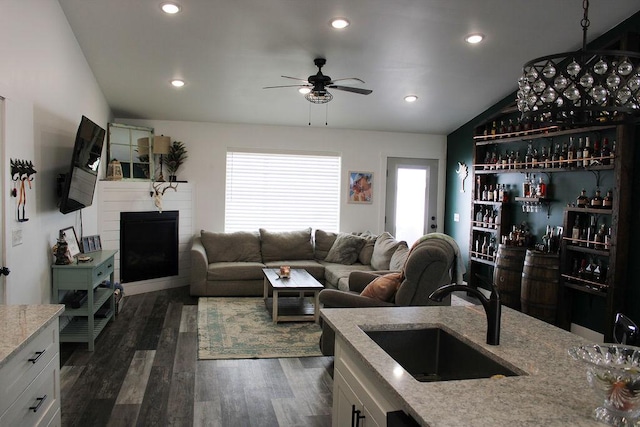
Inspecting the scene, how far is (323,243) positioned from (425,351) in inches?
202

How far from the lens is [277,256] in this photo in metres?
7.07

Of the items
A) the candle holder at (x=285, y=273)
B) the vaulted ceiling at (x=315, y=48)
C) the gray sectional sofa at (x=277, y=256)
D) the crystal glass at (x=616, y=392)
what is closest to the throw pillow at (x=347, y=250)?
the gray sectional sofa at (x=277, y=256)

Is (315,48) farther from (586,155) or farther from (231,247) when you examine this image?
(231,247)

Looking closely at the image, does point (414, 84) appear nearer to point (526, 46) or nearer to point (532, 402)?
point (526, 46)

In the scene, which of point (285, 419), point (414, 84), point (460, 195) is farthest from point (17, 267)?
Result: point (460, 195)

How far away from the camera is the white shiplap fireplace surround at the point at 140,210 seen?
20.3 feet

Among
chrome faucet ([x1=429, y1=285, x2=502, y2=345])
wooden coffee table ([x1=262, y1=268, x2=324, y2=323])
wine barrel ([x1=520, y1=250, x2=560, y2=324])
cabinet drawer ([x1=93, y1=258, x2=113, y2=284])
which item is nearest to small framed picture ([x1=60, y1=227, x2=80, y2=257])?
cabinet drawer ([x1=93, y1=258, x2=113, y2=284])

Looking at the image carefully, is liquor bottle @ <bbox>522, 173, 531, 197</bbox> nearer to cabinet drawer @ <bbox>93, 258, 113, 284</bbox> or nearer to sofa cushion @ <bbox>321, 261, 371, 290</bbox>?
sofa cushion @ <bbox>321, 261, 371, 290</bbox>

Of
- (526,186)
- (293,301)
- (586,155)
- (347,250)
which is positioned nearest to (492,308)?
(586,155)

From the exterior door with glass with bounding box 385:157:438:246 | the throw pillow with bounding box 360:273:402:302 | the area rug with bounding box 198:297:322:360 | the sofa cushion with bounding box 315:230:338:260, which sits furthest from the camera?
the exterior door with glass with bounding box 385:157:438:246

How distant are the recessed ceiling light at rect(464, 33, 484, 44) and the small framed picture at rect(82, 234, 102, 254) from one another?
4344mm

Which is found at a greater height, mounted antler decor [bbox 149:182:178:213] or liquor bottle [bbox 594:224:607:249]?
mounted antler decor [bbox 149:182:178:213]

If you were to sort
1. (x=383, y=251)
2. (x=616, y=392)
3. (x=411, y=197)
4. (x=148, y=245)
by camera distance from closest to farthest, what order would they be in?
(x=616, y=392)
(x=383, y=251)
(x=148, y=245)
(x=411, y=197)

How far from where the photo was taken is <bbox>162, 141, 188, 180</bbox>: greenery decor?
7.06m
